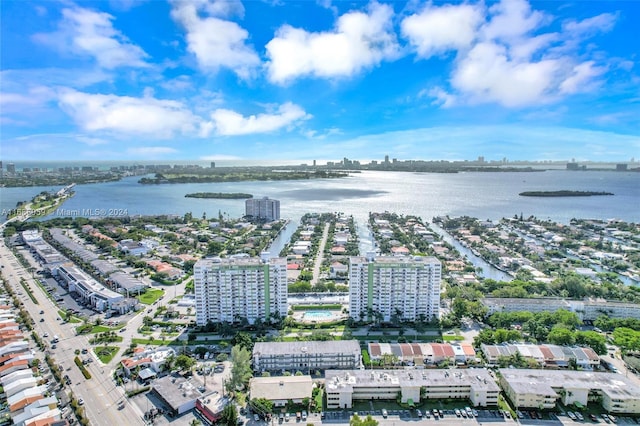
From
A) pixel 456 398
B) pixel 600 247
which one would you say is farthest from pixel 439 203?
pixel 456 398

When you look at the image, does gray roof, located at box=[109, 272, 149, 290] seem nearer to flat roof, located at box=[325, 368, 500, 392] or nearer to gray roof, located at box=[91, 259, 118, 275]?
gray roof, located at box=[91, 259, 118, 275]

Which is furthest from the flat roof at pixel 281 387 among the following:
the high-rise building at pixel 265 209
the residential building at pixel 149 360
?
the high-rise building at pixel 265 209

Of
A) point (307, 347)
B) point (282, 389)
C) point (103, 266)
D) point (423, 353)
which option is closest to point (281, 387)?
point (282, 389)

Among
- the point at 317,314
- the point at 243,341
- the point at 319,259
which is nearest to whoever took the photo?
the point at 243,341

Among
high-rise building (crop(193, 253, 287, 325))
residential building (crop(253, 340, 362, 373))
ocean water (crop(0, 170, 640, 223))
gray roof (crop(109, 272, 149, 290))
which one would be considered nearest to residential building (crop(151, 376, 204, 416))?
residential building (crop(253, 340, 362, 373))

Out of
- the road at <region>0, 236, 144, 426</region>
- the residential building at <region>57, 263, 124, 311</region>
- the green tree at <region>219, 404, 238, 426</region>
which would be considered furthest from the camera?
the residential building at <region>57, 263, 124, 311</region>

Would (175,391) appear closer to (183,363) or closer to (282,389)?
(183,363)

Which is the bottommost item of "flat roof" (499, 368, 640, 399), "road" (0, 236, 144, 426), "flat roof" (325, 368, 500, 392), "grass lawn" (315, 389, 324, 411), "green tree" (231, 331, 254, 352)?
"grass lawn" (315, 389, 324, 411)
